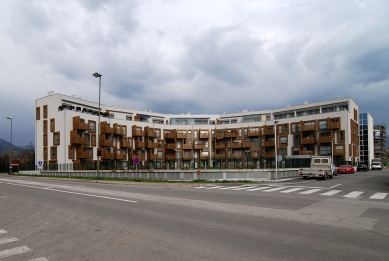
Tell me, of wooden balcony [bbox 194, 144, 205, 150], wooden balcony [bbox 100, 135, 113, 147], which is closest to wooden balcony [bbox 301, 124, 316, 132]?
wooden balcony [bbox 194, 144, 205, 150]

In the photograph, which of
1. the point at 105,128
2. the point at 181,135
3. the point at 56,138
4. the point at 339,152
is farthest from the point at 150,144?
the point at 339,152

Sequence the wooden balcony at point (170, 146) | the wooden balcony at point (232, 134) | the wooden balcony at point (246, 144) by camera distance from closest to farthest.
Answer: the wooden balcony at point (246, 144), the wooden balcony at point (232, 134), the wooden balcony at point (170, 146)

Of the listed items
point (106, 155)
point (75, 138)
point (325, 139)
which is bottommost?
point (106, 155)

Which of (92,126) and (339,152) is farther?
(339,152)

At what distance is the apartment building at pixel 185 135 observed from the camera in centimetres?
5356

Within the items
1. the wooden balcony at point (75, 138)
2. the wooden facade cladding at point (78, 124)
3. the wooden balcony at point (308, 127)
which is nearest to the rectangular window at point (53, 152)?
the wooden balcony at point (75, 138)

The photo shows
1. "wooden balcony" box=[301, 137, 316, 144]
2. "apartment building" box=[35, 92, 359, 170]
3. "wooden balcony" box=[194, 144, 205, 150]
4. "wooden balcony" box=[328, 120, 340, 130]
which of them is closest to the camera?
"apartment building" box=[35, 92, 359, 170]

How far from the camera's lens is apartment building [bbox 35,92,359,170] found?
176ft

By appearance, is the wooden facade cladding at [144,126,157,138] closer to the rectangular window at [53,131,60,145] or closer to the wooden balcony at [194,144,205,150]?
the wooden balcony at [194,144,205,150]

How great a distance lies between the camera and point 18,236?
7.56m

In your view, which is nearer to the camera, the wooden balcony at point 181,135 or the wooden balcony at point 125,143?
the wooden balcony at point 125,143

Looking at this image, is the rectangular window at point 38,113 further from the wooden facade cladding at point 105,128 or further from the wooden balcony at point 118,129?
the wooden balcony at point 118,129

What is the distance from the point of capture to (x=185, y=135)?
77688 millimetres

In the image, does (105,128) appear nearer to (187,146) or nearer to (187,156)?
(187,146)
